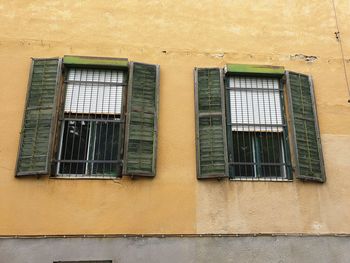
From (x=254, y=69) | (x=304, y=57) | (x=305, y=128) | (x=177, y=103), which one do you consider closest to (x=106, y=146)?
(x=177, y=103)

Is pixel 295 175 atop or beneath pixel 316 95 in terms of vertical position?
beneath

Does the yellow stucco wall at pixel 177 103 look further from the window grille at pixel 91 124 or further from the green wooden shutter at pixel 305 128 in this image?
the window grille at pixel 91 124

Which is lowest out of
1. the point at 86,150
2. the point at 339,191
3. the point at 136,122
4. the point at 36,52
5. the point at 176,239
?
the point at 176,239

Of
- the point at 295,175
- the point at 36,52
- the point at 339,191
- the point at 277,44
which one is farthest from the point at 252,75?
Answer: the point at 36,52

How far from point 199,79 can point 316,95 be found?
2041 millimetres

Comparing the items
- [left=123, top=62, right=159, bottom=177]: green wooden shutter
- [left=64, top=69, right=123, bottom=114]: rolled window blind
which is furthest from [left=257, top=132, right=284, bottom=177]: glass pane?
[left=64, top=69, right=123, bottom=114]: rolled window blind

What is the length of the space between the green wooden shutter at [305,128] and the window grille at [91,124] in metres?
2.75

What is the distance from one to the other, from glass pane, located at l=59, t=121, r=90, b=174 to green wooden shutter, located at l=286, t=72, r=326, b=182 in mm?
3255

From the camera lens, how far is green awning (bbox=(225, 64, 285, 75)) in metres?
6.68

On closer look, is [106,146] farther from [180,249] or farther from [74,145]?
[180,249]

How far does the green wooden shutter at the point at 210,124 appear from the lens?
602cm

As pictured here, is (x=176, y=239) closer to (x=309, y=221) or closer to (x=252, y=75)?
(x=309, y=221)

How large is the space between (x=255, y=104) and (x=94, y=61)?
8.88ft

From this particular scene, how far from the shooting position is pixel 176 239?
5.65m
